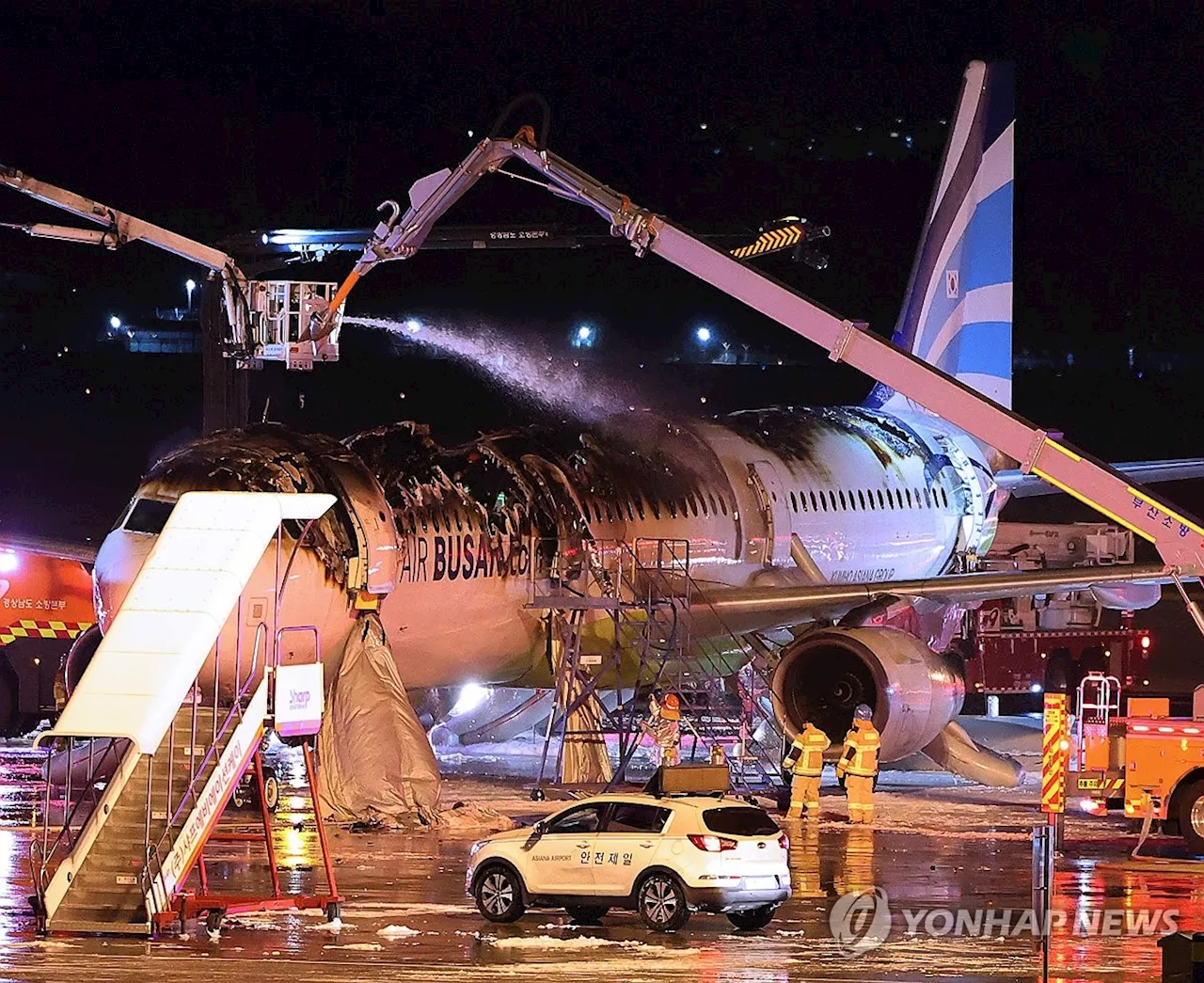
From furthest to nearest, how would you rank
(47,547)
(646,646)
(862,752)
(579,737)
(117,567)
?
(47,547) < (646,646) < (579,737) < (862,752) < (117,567)

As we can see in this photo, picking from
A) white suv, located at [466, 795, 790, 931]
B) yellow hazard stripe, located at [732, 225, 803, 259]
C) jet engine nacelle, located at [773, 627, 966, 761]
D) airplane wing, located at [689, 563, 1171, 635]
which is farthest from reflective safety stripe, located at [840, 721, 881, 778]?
Answer: yellow hazard stripe, located at [732, 225, 803, 259]

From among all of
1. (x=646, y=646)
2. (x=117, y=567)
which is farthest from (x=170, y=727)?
(x=646, y=646)

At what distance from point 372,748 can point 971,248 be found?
16.9 meters

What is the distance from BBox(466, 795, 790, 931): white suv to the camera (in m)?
16.1

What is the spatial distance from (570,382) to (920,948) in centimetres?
6035

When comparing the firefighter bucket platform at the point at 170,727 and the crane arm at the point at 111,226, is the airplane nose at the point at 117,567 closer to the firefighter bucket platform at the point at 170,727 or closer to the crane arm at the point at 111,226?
the crane arm at the point at 111,226

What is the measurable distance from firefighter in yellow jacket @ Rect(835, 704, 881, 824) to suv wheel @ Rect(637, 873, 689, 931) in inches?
334

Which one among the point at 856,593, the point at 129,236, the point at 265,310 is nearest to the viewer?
the point at 856,593

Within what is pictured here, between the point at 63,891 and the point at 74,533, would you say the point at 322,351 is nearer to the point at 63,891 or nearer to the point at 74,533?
the point at 63,891

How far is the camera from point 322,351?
30.1 meters

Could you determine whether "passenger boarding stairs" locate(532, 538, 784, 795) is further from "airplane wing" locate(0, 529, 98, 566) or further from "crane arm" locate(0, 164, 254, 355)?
"airplane wing" locate(0, 529, 98, 566)

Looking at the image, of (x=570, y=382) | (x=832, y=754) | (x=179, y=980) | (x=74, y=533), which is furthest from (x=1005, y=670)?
(x=570, y=382)

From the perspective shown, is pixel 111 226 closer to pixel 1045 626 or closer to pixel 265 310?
pixel 265 310

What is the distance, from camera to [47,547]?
96.2ft
